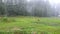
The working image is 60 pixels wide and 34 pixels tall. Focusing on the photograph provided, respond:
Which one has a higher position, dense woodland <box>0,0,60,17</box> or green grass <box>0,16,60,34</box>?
dense woodland <box>0,0,60,17</box>

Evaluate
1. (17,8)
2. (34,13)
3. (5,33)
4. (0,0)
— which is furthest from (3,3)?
(5,33)

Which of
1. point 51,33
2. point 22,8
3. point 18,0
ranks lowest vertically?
point 51,33

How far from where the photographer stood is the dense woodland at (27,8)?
79.5 ft

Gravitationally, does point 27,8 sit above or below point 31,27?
above

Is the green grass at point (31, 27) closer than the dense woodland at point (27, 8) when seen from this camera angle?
Yes

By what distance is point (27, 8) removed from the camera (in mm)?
25266

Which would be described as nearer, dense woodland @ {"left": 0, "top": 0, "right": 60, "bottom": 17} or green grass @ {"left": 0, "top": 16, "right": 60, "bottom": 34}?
green grass @ {"left": 0, "top": 16, "right": 60, "bottom": 34}

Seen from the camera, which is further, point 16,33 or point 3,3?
point 3,3

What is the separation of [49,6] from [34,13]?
4.75 m

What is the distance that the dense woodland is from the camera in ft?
79.5

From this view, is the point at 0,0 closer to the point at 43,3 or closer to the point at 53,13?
the point at 43,3

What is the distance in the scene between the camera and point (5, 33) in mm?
12805

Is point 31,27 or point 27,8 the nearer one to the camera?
point 31,27

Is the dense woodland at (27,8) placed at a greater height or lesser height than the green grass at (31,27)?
greater
